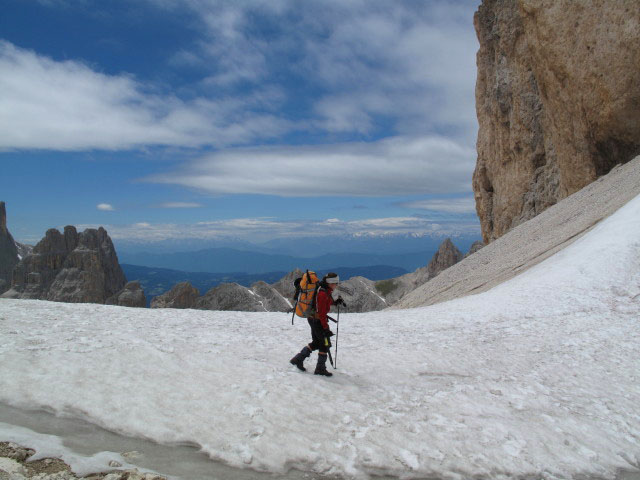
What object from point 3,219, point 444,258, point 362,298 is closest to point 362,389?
point 362,298

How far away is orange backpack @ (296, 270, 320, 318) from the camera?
30.7ft

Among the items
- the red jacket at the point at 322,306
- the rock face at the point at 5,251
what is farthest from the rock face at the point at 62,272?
the red jacket at the point at 322,306

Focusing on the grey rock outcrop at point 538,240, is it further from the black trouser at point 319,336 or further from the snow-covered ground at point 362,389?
the black trouser at point 319,336

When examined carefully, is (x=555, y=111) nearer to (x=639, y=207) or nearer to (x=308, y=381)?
(x=639, y=207)

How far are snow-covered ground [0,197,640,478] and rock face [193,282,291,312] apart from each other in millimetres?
88902

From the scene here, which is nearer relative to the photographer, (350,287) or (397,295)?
(350,287)

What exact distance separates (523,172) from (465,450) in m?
52.1

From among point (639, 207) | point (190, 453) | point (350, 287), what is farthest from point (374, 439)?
point (350, 287)

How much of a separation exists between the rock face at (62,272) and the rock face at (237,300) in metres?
35.5

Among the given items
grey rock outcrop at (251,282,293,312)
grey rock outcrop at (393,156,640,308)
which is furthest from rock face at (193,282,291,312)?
grey rock outcrop at (393,156,640,308)

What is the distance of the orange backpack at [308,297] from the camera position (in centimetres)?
934

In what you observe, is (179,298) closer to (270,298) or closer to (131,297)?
(131,297)

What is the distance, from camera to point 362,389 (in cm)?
884

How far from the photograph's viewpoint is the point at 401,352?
37.8ft
